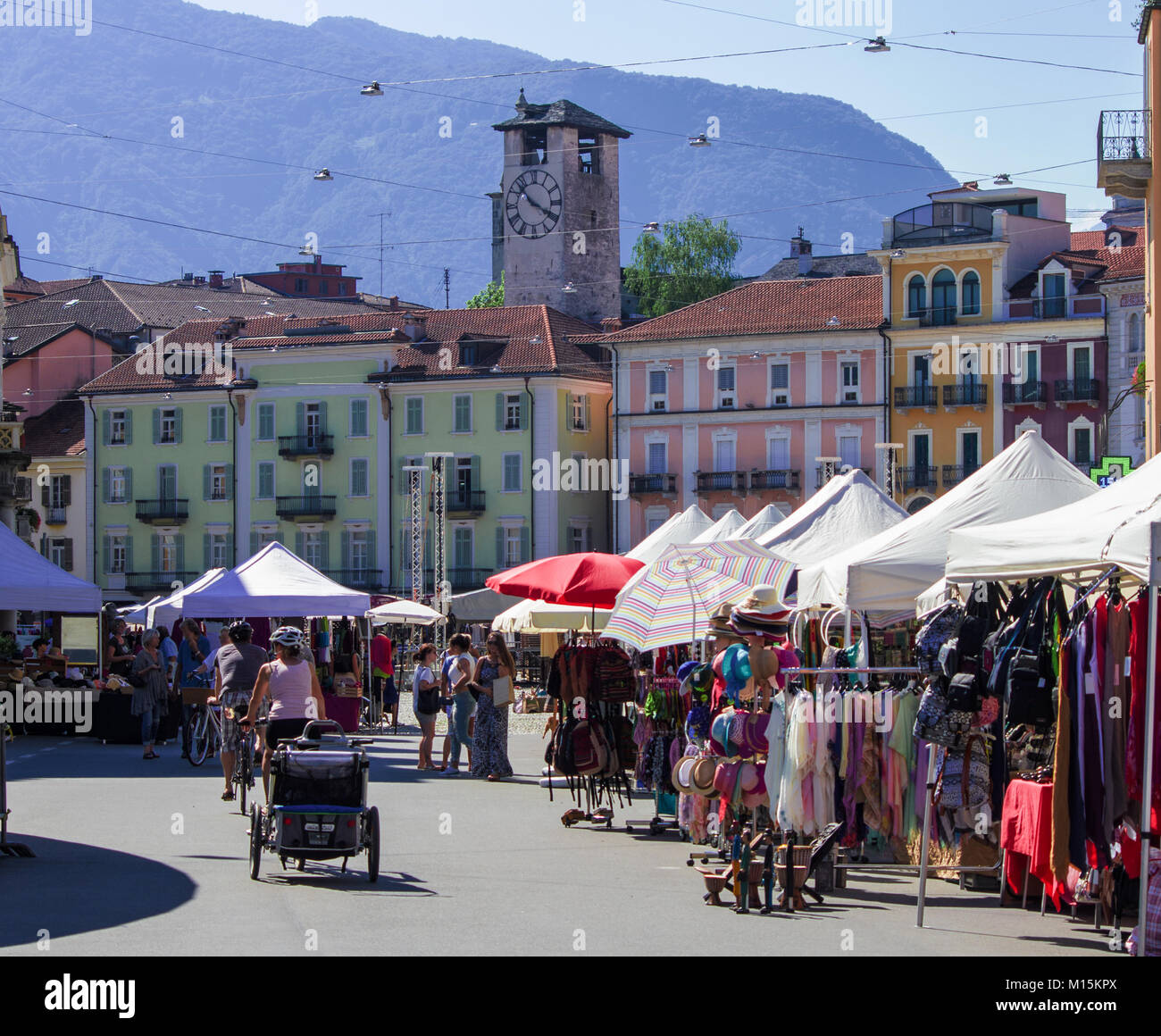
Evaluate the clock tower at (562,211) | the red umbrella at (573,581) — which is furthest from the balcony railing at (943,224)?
the red umbrella at (573,581)

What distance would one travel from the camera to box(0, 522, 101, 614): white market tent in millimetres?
25061

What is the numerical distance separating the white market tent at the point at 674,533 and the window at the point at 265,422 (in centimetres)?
4935

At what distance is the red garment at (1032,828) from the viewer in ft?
37.1

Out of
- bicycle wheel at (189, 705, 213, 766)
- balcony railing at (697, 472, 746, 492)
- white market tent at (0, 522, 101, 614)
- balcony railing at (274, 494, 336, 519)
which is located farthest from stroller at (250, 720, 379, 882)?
balcony railing at (274, 494, 336, 519)

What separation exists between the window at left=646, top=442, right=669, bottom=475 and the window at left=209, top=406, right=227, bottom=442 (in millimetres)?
17687

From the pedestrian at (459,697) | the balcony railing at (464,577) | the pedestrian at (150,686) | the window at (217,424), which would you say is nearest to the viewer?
the pedestrian at (459,697)

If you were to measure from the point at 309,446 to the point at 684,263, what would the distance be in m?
25.0

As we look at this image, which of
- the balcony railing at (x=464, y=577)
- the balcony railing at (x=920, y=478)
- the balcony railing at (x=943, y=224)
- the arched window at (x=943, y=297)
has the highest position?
the balcony railing at (x=943, y=224)

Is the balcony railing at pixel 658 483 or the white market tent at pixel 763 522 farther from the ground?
the balcony railing at pixel 658 483

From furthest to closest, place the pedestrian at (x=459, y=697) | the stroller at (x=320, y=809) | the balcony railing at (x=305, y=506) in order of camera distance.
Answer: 1. the balcony railing at (x=305, y=506)
2. the pedestrian at (x=459, y=697)
3. the stroller at (x=320, y=809)

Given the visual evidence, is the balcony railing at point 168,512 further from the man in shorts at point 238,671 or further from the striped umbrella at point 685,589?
the striped umbrella at point 685,589

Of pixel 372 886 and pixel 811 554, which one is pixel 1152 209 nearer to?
pixel 811 554
